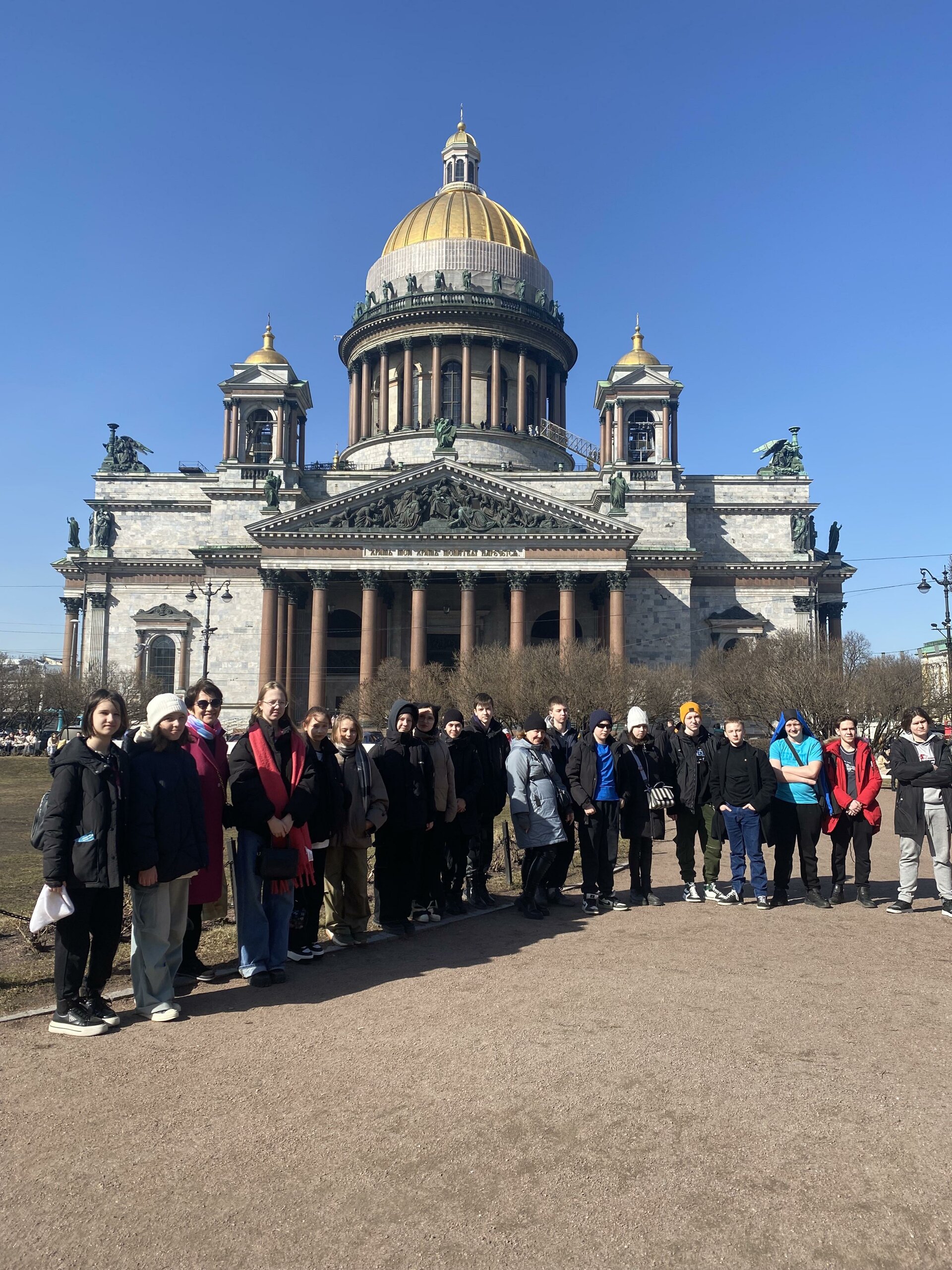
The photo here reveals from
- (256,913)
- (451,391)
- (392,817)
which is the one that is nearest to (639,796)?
(392,817)

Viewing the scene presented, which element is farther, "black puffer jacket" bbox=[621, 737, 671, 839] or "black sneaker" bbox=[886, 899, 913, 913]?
"black puffer jacket" bbox=[621, 737, 671, 839]

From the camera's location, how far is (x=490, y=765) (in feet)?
33.5

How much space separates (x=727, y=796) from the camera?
10.0m

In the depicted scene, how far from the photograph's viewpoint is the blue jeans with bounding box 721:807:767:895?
9961 millimetres

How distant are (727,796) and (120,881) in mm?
6508

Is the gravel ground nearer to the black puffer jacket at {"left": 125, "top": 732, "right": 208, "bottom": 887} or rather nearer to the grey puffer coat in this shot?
the black puffer jacket at {"left": 125, "top": 732, "right": 208, "bottom": 887}

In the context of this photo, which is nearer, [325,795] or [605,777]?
[325,795]

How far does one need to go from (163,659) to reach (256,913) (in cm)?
4595

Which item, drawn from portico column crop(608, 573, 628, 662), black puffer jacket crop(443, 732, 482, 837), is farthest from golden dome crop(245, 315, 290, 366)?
black puffer jacket crop(443, 732, 482, 837)

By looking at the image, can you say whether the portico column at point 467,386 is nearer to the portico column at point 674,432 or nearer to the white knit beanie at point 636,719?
the portico column at point 674,432

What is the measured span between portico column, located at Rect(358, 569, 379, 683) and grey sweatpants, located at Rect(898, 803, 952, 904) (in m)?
33.5

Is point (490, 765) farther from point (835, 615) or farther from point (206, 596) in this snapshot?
point (835, 615)

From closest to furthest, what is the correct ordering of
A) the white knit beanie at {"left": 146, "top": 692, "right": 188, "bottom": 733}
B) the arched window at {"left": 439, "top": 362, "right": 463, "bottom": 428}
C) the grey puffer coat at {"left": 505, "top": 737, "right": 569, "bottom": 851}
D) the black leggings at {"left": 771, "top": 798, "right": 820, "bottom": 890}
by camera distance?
the white knit beanie at {"left": 146, "top": 692, "right": 188, "bottom": 733} < the grey puffer coat at {"left": 505, "top": 737, "right": 569, "bottom": 851} < the black leggings at {"left": 771, "top": 798, "right": 820, "bottom": 890} < the arched window at {"left": 439, "top": 362, "right": 463, "bottom": 428}

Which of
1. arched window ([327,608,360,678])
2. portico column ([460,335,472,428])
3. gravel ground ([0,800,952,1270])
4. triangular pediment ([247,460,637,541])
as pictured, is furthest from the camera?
portico column ([460,335,472,428])
